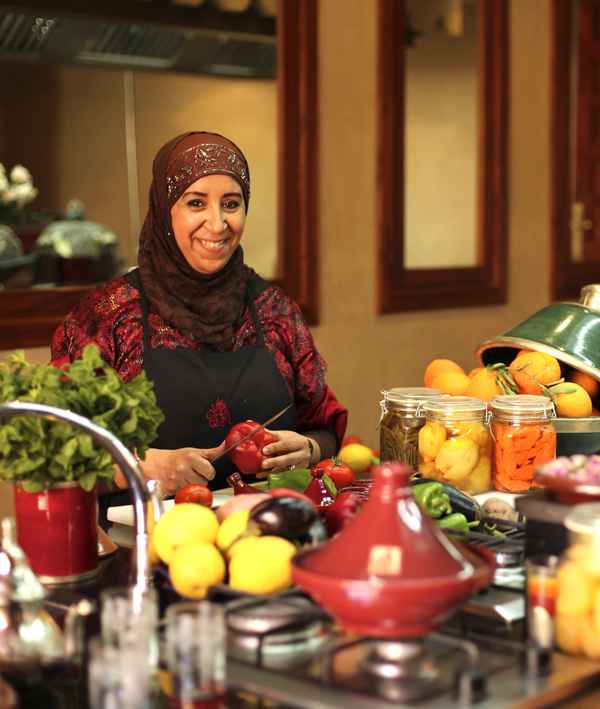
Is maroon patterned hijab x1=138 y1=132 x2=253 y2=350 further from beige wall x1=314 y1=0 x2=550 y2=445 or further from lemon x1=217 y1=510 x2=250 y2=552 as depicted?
beige wall x1=314 y1=0 x2=550 y2=445

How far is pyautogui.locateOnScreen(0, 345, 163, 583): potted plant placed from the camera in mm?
1728

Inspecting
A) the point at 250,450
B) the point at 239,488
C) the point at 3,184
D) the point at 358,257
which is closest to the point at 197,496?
the point at 239,488

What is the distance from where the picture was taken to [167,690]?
53.2 inches

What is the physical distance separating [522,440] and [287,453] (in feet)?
1.79

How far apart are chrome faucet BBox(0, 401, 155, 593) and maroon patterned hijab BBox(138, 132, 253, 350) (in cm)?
121

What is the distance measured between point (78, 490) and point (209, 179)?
1.19 m

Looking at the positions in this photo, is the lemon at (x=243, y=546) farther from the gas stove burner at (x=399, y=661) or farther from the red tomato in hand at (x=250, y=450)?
the red tomato in hand at (x=250, y=450)

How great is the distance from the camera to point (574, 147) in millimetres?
6004

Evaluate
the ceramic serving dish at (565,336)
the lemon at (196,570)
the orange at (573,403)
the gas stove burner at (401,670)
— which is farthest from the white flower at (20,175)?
the gas stove burner at (401,670)

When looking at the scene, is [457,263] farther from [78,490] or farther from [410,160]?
[78,490]

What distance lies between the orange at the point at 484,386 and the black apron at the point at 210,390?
554 millimetres

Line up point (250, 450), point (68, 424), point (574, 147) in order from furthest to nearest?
point (574, 147) < point (250, 450) < point (68, 424)

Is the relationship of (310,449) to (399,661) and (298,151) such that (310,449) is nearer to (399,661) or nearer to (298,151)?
(399,661)

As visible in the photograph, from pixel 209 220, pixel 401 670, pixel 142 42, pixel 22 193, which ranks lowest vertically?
pixel 401 670
